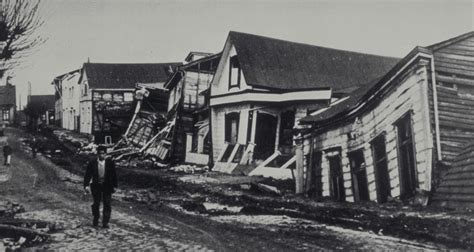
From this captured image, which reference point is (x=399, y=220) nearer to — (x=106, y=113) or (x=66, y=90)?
(x=106, y=113)

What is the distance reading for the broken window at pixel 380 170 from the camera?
→ 12477 mm

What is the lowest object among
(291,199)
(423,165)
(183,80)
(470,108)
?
(291,199)

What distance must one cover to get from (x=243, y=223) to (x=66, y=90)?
163 feet

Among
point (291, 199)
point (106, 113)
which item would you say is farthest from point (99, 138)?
point (291, 199)

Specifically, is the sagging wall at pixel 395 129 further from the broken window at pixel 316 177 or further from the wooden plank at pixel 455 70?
the broken window at pixel 316 177

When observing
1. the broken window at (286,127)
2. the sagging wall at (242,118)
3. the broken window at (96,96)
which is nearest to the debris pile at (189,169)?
the sagging wall at (242,118)

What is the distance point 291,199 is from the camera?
13961 mm

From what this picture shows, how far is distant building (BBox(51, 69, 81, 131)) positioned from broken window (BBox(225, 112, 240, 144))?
30.3 meters

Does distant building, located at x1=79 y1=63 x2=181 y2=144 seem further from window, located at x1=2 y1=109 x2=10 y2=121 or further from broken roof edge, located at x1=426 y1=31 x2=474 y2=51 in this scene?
window, located at x1=2 y1=109 x2=10 y2=121

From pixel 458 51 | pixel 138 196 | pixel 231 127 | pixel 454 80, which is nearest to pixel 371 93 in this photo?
pixel 454 80

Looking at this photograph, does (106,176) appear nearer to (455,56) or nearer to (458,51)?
(455,56)

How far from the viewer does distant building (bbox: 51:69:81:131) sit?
51.6 m

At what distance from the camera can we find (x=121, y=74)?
157ft

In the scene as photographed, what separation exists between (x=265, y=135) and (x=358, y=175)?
8.86 m
